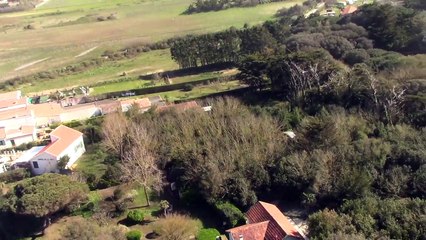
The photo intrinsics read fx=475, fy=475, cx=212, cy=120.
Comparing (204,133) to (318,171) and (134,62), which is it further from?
(134,62)

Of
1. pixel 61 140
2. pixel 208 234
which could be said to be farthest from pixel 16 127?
pixel 208 234

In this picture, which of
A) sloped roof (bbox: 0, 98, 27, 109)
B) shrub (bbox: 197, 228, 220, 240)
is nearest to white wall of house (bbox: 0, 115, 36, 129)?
sloped roof (bbox: 0, 98, 27, 109)

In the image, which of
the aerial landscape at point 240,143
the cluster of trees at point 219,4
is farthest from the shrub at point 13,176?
the cluster of trees at point 219,4

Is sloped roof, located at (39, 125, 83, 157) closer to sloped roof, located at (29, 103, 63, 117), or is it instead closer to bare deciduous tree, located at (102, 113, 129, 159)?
bare deciduous tree, located at (102, 113, 129, 159)

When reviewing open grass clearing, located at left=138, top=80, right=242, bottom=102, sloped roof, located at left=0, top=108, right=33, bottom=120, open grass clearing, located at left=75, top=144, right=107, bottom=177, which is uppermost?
sloped roof, located at left=0, top=108, right=33, bottom=120

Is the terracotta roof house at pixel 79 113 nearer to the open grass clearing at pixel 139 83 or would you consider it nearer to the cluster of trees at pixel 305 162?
the open grass clearing at pixel 139 83

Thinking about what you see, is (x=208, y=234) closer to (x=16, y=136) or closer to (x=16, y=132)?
(x=16, y=136)

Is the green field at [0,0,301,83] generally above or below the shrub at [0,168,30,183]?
above
